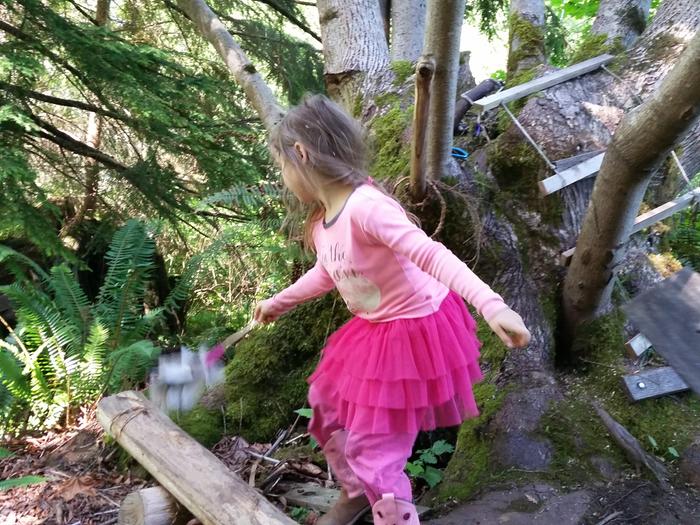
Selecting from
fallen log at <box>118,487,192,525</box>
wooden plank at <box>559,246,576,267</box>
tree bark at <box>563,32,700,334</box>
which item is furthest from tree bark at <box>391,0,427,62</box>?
fallen log at <box>118,487,192,525</box>

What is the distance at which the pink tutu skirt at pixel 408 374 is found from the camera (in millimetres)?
1854

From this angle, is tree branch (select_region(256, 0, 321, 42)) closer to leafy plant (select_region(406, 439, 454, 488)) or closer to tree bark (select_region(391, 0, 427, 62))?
tree bark (select_region(391, 0, 427, 62))

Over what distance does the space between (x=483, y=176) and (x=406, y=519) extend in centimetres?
187

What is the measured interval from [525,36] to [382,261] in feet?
8.99

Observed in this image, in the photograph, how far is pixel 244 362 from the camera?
125 inches

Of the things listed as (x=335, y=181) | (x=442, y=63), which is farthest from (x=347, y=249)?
(x=442, y=63)

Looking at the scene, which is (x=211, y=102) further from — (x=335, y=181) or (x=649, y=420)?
(x=649, y=420)

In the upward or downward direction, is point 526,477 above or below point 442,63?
below

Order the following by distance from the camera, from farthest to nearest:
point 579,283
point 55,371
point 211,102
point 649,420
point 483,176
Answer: point 211,102, point 55,371, point 483,176, point 579,283, point 649,420

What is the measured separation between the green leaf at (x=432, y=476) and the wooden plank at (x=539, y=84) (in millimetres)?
1905

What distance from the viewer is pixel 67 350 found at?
3643 millimetres

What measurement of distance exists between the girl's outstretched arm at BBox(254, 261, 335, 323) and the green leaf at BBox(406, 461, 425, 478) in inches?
36.3

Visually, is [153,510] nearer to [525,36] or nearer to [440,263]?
[440,263]

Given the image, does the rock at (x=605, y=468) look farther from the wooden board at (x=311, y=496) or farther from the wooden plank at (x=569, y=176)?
the wooden plank at (x=569, y=176)
